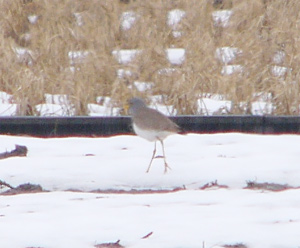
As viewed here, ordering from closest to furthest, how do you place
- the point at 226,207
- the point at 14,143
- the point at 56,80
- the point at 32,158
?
the point at 226,207, the point at 32,158, the point at 14,143, the point at 56,80

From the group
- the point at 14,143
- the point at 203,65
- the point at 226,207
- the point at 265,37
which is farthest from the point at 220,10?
the point at 226,207

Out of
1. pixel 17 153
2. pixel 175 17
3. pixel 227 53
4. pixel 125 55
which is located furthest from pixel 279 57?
pixel 17 153

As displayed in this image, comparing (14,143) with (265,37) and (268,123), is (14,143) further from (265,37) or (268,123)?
(265,37)

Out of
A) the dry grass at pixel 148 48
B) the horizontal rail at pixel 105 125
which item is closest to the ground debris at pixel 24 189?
the horizontal rail at pixel 105 125

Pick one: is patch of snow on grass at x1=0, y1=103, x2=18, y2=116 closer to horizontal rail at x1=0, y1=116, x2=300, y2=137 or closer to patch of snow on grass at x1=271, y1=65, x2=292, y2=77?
horizontal rail at x1=0, y1=116, x2=300, y2=137

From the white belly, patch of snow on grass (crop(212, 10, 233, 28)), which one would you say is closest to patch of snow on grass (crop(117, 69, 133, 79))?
patch of snow on grass (crop(212, 10, 233, 28))

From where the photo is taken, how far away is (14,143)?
19.8 ft

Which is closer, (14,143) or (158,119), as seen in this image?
(158,119)

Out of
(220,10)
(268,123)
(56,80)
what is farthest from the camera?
(220,10)

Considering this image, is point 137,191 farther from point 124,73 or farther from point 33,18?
point 33,18

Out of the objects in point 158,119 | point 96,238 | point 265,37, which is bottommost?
point 96,238

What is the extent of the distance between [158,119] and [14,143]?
1.13m

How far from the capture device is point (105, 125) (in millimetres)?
6699

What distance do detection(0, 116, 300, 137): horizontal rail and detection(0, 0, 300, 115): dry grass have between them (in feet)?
1.93
